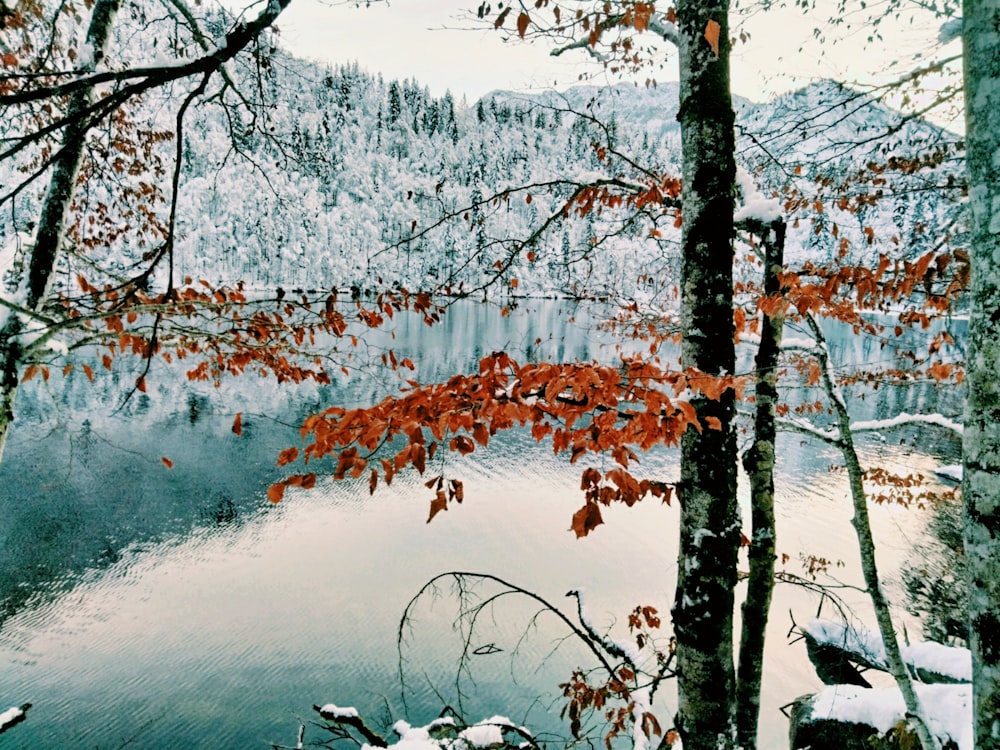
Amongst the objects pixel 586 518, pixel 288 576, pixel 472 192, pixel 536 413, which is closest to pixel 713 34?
pixel 536 413

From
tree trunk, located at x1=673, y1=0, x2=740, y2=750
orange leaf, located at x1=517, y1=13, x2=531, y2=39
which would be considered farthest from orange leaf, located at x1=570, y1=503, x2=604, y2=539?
orange leaf, located at x1=517, y1=13, x2=531, y2=39

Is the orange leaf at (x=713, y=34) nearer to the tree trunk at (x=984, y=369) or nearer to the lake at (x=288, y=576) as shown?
the tree trunk at (x=984, y=369)

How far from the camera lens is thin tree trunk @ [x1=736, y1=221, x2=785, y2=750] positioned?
5528mm

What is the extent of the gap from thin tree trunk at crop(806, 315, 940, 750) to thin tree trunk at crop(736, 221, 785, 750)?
54 centimetres

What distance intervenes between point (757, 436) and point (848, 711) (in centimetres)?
717

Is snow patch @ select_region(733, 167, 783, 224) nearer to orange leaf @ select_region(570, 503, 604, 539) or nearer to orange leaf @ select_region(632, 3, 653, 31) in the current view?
orange leaf @ select_region(632, 3, 653, 31)

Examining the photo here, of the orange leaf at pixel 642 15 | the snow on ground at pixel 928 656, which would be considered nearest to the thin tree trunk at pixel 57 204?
the orange leaf at pixel 642 15

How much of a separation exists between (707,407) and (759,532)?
4099mm

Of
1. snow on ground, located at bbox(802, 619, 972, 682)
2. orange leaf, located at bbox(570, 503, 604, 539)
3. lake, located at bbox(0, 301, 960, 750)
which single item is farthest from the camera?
lake, located at bbox(0, 301, 960, 750)

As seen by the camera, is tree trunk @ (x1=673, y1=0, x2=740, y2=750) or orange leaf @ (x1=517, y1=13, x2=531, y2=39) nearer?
tree trunk @ (x1=673, y1=0, x2=740, y2=750)

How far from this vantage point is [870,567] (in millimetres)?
5766

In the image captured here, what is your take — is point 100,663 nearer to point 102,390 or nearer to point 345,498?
point 345,498

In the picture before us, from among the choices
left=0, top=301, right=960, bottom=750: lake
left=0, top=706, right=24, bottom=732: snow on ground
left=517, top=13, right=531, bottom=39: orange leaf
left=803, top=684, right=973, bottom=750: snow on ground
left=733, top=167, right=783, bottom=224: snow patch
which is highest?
left=517, top=13, right=531, bottom=39: orange leaf

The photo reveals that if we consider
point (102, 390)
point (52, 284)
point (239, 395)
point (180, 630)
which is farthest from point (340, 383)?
point (52, 284)
